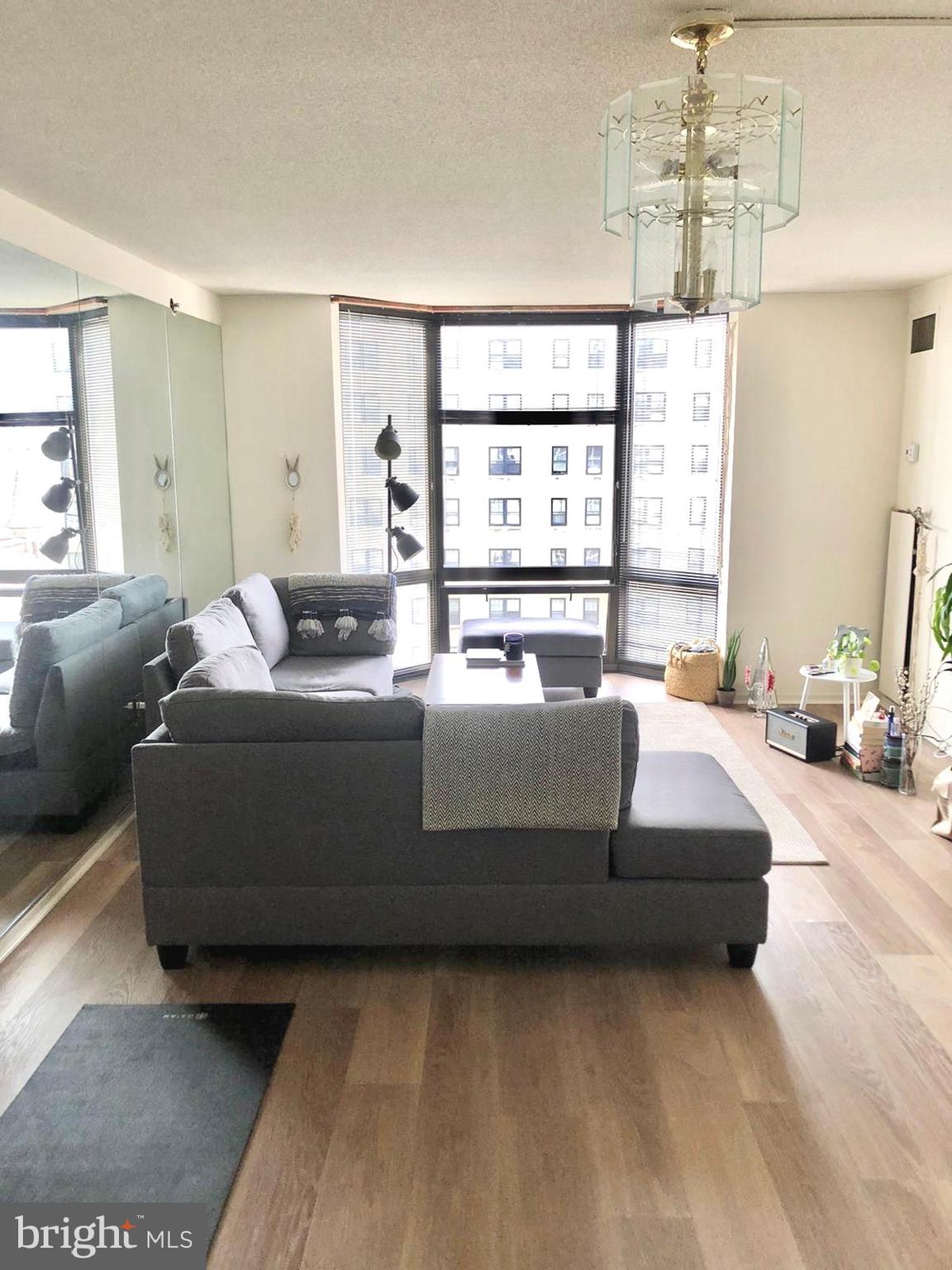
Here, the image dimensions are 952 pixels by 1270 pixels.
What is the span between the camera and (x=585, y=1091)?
→ 2480 millimetres

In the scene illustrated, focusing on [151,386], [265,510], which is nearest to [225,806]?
[151,386]

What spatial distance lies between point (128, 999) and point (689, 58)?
2.92 meters

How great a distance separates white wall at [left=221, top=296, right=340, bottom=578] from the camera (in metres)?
6.04

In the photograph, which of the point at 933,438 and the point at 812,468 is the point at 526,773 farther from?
the point at 812,468

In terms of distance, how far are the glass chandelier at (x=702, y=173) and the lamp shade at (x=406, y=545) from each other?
4.06 m

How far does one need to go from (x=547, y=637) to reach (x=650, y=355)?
2031mm

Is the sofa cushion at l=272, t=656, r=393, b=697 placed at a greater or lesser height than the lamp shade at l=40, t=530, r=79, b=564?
lesser

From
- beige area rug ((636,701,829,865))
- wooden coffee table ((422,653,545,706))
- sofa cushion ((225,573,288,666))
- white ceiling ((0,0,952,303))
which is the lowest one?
beige area rug ((636,701,829,865))

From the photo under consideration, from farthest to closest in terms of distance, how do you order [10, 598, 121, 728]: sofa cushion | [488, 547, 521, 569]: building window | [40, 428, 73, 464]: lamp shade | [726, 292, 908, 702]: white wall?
[488, 547, 521, 569]: building window < [726, 292, 908, 702]: white wall < [10, 598, 121, 728]: sofa cushion < [40, 428, 73, 464]: lamp shade

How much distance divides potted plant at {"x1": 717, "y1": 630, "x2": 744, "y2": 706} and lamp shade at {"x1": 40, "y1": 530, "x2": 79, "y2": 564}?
399cm

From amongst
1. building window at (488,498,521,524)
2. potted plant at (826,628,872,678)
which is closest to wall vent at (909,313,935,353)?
potted plant at (826,628,872,678)

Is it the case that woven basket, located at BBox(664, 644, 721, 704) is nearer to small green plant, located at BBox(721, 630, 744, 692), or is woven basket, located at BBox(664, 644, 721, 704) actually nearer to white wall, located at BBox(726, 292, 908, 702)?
small green plant, located at BBox(721, 630, 744, 692)

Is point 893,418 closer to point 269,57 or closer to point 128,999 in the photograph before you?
point 269,57

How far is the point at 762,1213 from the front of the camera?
206 centimetres
